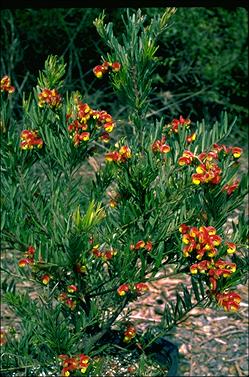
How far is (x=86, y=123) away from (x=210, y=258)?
53cm

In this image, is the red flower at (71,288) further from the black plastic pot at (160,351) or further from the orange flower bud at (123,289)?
the black plastic pot at (160,351)

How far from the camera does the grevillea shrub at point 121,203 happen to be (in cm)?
205

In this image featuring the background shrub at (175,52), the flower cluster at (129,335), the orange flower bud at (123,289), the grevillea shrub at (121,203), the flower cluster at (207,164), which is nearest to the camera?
the flower cluster at (207,164)

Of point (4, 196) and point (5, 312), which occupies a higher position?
point (4, 196)

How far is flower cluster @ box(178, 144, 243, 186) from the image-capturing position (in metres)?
1.94

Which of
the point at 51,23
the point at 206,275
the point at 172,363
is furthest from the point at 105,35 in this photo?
the point at 51,23

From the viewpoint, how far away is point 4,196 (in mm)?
2375

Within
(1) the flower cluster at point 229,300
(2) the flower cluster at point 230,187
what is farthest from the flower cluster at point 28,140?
(1) the flower cluster at point 229,300

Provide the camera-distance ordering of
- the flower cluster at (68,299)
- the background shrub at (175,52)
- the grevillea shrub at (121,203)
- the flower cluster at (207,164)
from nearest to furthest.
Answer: the flower cluster at (207,164)
the grevillea shrub at (121,203)
the flower cluster at (68,299)
the background shrub at (175,52)

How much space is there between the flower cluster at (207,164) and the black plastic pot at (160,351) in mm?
871

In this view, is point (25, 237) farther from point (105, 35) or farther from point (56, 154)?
point (105, 35)

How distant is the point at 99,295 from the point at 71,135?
61 cm

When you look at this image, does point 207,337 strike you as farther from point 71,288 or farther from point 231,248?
point 231,248

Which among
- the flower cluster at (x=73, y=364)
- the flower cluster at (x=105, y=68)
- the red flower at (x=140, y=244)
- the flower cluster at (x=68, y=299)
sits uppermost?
the flower cluster at (x=105, y=68)
